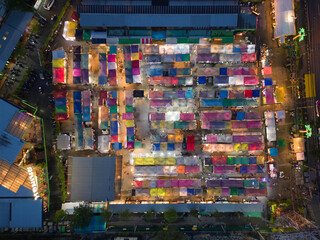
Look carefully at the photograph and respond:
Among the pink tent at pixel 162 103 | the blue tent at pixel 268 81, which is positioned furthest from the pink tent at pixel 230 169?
the blue tent at pixel 268 81

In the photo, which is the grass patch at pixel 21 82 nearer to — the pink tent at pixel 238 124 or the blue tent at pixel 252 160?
the pink tent at pixel 238 124

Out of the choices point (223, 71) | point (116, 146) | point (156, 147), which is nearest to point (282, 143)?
point (223, 71)

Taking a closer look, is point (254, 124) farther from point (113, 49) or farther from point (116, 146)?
point (113, 49)

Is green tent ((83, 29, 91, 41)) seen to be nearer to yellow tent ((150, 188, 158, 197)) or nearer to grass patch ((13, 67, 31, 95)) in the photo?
grass patch ((13, 67, 31, 95))

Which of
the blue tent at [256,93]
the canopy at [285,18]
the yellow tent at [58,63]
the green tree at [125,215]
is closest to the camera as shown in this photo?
the green tree at [125,215]

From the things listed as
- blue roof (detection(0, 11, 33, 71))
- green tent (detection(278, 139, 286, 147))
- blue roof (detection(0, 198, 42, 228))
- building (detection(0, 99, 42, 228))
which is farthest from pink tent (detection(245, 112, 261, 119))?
blue roof (detection(0, 11, 33, 71))
